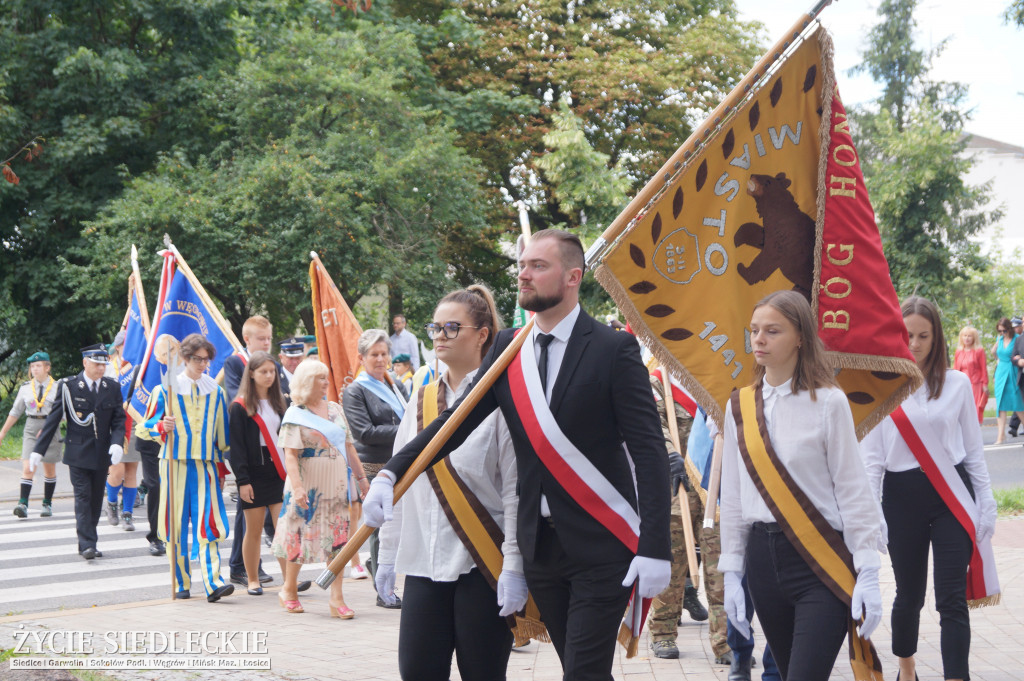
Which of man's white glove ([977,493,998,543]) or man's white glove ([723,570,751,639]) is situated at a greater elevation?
man's white glove ([977,493,998,543])

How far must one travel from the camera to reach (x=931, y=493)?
17.1 feet

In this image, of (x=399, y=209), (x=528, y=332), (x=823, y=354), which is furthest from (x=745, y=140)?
(x=399, y=209)

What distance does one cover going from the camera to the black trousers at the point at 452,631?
13.3 ft

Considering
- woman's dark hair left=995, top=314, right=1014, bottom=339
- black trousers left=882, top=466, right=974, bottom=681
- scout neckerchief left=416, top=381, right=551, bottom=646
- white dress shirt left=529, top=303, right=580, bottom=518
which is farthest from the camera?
woman's dark hair left=995, top=314, right=1014, bottom=339

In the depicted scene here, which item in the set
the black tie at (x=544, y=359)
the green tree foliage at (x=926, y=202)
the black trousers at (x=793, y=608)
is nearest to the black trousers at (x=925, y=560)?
the black trousers at (x=793, y=608)

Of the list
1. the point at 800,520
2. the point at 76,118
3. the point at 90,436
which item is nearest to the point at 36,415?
the point at 90,436

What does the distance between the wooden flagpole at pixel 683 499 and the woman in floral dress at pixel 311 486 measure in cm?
241

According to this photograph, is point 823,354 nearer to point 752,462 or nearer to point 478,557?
point 752,462

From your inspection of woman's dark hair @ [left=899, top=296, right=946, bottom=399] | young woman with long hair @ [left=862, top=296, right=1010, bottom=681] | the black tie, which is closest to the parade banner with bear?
young woman with long hair @ [left=862, top=296, right=1010, bottom=681]

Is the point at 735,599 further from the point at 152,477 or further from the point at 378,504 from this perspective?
the point at 152,477

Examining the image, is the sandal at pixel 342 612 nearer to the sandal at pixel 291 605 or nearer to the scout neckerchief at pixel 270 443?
the sandal at pixel 291 605

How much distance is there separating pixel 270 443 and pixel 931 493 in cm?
503

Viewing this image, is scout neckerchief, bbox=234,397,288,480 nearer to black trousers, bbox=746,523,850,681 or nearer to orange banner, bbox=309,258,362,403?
orange banner, bbox=309,258,362,403

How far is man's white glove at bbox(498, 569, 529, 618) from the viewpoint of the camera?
3963mm
